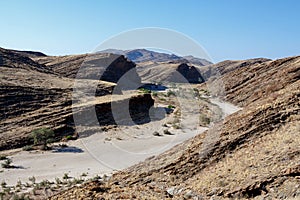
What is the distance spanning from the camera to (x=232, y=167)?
710cm

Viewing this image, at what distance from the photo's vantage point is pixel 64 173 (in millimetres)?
14398

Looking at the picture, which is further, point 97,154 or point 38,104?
point 38,104

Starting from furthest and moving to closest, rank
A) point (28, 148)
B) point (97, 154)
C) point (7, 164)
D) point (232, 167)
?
point (28, 148) < point (97, 154) < point (7, 164) < point (232, 167)

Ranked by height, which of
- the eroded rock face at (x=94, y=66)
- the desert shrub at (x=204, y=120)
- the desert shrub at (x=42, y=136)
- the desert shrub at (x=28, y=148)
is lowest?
the desert shrub at (x=28, y=148)

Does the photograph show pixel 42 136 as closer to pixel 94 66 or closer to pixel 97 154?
pixel 97 154

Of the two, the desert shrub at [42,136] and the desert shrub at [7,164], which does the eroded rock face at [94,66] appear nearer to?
the desert shrub at [42,136]

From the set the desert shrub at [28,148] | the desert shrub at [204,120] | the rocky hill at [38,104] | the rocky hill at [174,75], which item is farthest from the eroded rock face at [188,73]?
the desert shrub at [28,148]

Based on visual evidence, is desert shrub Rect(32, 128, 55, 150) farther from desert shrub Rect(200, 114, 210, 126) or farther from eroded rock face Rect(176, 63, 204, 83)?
eroded rock face Rect(176, 63, 204, 83)

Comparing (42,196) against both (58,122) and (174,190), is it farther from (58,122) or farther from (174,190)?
(58,122)

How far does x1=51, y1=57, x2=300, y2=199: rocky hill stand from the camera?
20.6ft

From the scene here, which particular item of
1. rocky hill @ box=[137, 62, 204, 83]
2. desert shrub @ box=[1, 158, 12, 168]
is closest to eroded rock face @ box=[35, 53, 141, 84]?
rocky hill @ box=[137, 62, 204, 83]

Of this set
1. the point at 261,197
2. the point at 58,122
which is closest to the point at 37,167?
the point at 58,122

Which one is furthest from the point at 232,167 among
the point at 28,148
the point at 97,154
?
the point at 28,148

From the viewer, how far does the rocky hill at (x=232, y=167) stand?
6266 mm
